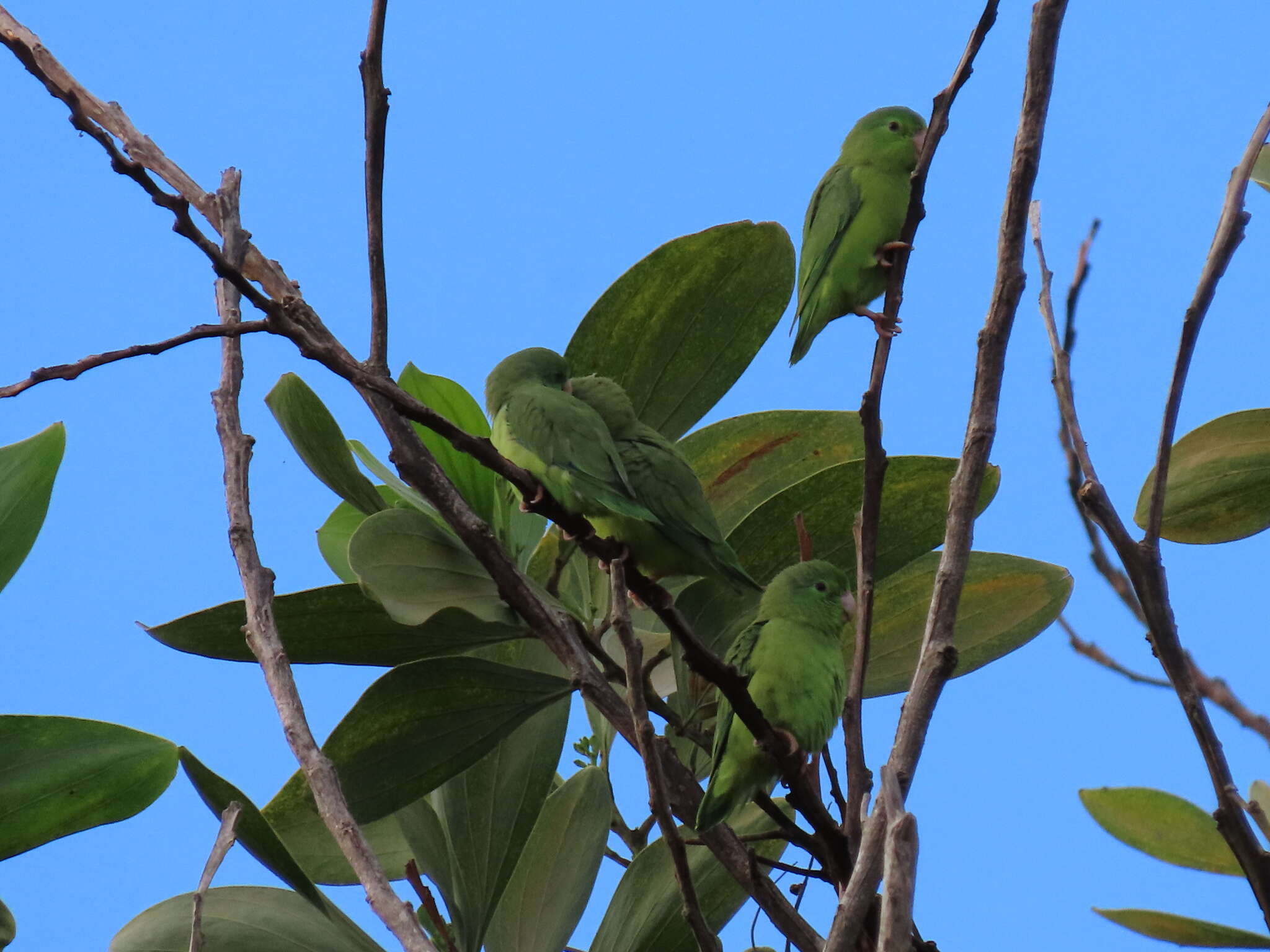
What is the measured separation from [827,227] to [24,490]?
5.90ft

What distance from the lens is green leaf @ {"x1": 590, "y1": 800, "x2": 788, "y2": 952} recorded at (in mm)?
1815

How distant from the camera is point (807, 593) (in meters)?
1.97

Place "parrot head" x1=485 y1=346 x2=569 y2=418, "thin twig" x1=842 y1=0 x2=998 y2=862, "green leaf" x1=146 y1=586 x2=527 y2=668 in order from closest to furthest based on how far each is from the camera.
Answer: "thin twig" x1=842 y1=0 x2=998 y2=862, "green leaf" x1=146 y1=586 x2=527 y2=668, "parrot head" x1=485 y1=346 x2=569 y2=418

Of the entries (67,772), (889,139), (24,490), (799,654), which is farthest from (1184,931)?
(889,139)

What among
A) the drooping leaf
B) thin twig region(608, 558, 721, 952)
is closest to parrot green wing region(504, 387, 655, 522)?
thin twig region(608, 558, 721, 952)

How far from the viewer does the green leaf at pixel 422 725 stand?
1.79 meters

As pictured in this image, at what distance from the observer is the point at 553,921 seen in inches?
74.6

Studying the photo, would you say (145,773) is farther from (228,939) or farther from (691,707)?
(691,707)

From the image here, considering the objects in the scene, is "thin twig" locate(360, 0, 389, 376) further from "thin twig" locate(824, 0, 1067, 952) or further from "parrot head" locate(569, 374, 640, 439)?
"thin twig" locate(824, 0, 1067, 952)

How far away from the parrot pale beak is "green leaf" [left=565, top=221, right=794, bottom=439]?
448 millimetres

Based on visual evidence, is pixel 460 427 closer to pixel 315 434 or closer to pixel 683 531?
pixel 315 434

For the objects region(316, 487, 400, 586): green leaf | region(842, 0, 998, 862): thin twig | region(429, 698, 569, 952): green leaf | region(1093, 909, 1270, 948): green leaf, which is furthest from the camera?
region(316, 487, 400, 586): green leaf

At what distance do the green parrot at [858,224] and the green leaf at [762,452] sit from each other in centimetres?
60

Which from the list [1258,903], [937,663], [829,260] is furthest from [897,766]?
[829,260]
